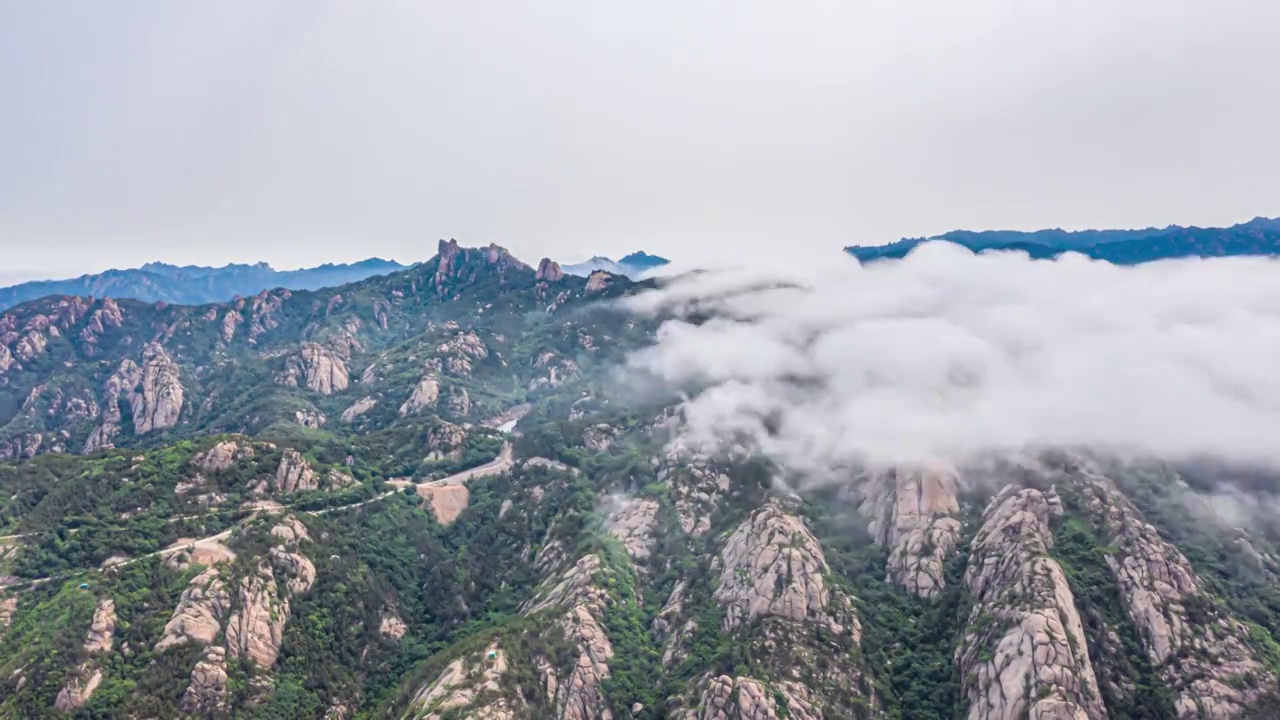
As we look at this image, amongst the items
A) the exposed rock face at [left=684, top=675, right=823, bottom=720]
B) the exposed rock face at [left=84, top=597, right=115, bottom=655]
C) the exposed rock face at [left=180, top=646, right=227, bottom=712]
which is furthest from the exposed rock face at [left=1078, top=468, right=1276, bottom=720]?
the exposed rock face at [left=84, top=597, right=115, bottom=655]

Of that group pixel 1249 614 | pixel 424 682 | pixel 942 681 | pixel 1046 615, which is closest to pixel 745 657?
pixel 942 681

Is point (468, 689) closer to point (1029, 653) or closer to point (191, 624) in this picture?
point (191, 624)

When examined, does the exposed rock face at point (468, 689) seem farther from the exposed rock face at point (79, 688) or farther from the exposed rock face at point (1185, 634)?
the exposed rock face at point (1185, 634)

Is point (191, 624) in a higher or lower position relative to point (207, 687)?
higher

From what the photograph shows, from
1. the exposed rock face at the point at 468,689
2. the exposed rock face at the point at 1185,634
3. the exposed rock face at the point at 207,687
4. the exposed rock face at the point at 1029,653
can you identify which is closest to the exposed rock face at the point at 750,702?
the exposed rock face at the point at 1029,653

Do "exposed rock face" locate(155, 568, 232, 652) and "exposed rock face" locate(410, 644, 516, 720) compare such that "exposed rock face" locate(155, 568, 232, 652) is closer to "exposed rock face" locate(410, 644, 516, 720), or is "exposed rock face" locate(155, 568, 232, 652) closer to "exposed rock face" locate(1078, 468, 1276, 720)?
"exposed rock face" locate(410, 644, 516, 720)

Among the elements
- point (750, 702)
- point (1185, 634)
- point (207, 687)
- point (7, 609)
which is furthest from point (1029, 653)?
point (7, 609)

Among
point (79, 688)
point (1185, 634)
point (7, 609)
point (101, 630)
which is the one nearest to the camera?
point (79, 688)

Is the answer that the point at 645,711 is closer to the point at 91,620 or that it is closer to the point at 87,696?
the point at 87,696
